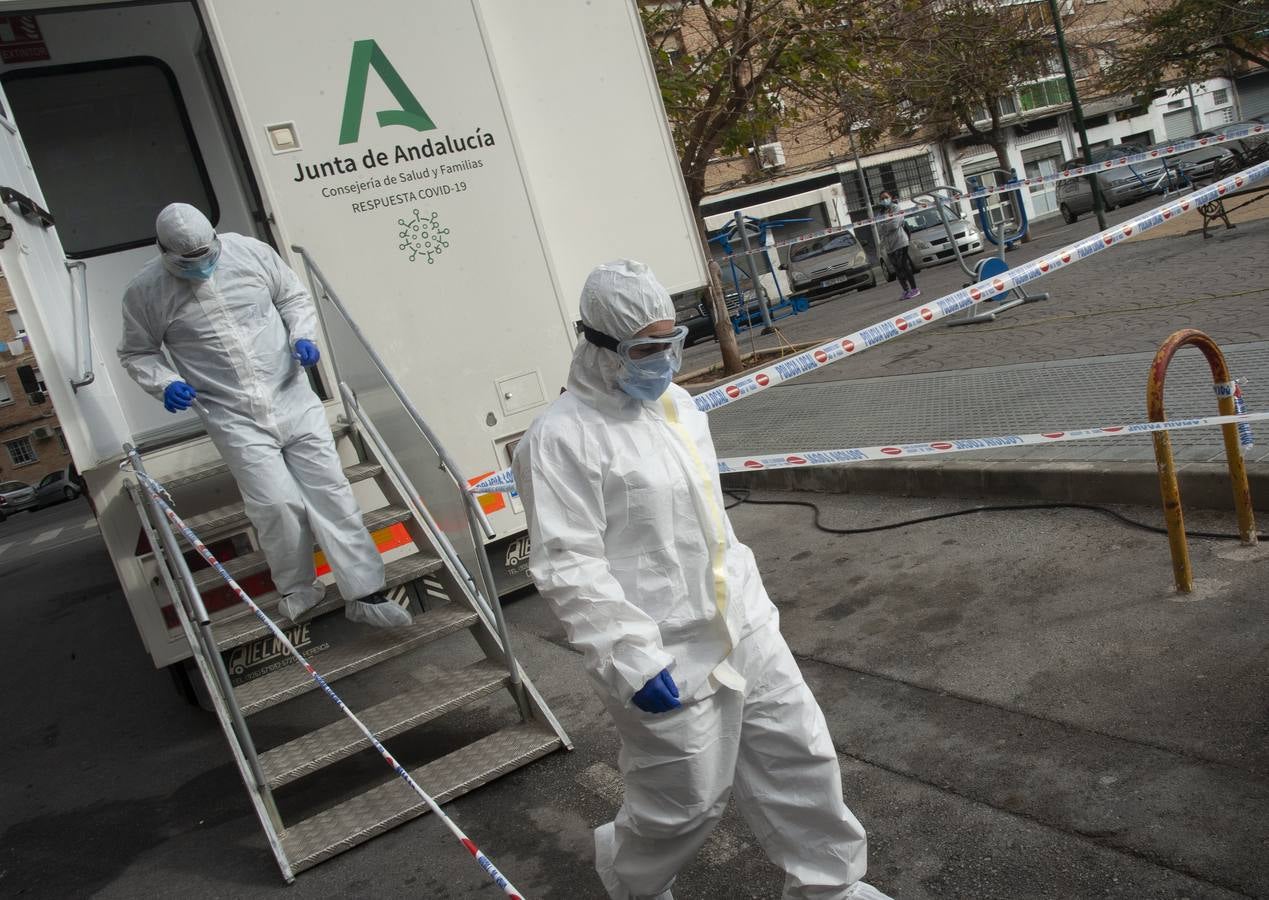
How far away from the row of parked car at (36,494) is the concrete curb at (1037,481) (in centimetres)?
3768

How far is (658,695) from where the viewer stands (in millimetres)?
2484

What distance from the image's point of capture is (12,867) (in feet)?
15.7

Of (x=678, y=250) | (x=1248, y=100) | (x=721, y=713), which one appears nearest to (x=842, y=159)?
(x=1248, y=100)

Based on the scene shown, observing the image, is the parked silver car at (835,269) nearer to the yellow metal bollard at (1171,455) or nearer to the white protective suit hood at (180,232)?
the yellow metal bollard at (1171,455)

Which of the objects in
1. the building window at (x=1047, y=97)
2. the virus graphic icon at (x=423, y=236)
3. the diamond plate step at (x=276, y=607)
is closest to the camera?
the diamond plate step at (x=276, y=607)

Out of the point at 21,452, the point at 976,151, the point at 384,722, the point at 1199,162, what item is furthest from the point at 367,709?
the point at 21,452

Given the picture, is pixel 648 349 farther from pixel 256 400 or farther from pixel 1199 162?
pixel 1199 162

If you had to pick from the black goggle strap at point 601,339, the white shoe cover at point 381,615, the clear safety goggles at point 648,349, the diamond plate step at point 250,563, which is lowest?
the white shoe cover at point 381,615

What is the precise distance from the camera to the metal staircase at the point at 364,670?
4.15m

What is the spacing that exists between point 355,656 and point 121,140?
15.1 feet

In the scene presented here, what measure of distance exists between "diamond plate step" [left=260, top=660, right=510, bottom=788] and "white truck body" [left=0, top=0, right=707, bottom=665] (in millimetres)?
1305

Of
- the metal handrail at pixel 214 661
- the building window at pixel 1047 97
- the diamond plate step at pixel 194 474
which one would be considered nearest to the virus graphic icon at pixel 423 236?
the diamond plate step at pixel 194 474

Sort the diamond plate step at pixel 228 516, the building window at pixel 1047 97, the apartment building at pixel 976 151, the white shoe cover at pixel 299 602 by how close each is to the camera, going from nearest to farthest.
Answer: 1. the white shoe cover at pixel 299 602
2. the diamond plate step at pixel 228 516
3. the apartment building at pixel 976 151
4. the building window at pixel 1047 97

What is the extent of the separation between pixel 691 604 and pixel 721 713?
286 millimetres
